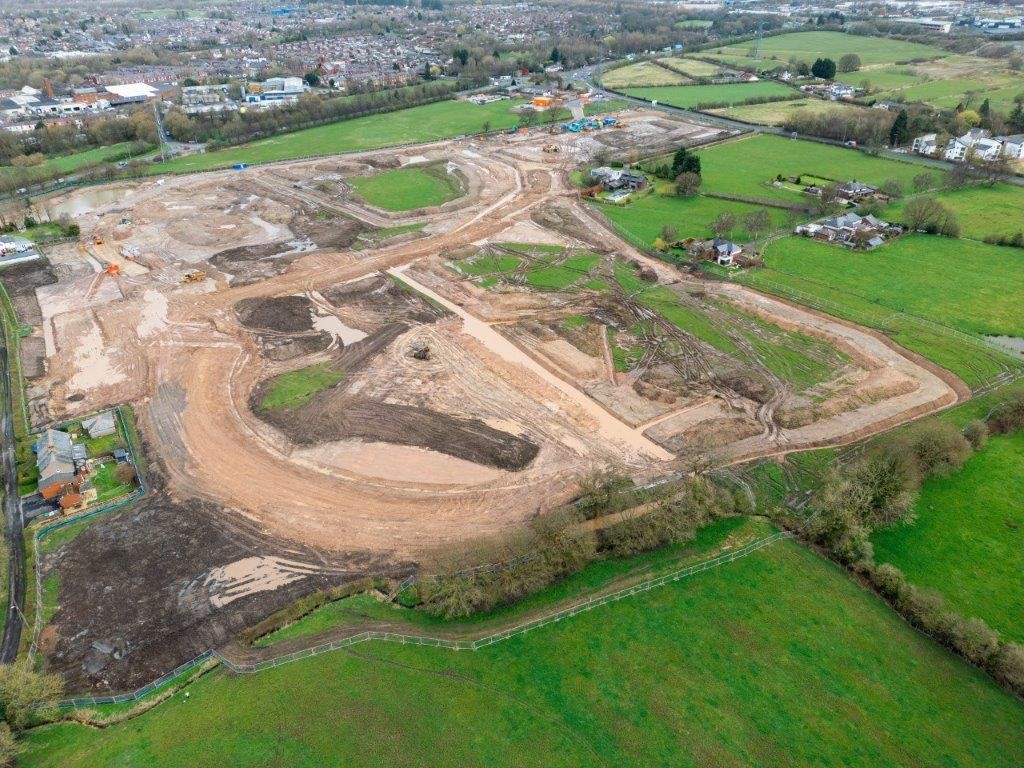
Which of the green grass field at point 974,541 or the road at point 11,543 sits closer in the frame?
the road at point 11,543

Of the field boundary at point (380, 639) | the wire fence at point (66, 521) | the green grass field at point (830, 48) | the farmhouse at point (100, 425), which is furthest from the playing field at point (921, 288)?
the green grass field at point (830, 48)

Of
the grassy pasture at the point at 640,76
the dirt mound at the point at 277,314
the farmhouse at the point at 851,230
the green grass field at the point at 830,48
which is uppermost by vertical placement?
the green grass field at the point at 830,48

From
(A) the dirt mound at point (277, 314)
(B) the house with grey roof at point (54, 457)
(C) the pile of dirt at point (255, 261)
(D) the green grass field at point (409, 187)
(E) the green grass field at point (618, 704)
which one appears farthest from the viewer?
(D) the green grass field at point (409, 187)

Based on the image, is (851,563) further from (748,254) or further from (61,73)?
(61,73)

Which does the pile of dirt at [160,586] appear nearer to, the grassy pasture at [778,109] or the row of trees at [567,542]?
the row of trees at [567,542]

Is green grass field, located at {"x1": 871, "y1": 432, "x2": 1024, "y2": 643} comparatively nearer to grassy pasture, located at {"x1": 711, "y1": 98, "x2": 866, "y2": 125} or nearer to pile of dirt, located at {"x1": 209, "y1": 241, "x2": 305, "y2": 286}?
pile of dirt, located at {"x1": 209, "y1": 241, "x2": 305, "y2": 286}

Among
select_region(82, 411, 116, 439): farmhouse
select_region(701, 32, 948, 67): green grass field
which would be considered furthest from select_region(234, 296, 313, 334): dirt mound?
select_region(701, 32, 948, 67): green grass field
